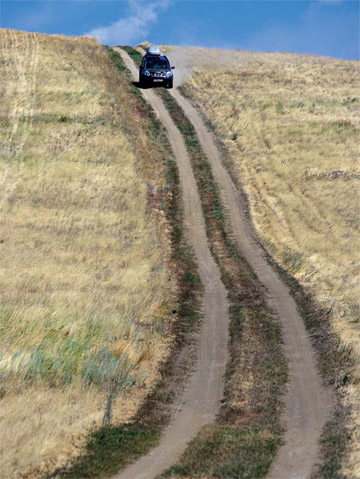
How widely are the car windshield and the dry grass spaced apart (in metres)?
2.38

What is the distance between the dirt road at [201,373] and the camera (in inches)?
427

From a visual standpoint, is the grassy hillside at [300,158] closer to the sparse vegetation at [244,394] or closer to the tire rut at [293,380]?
the tire rut at [293,380]

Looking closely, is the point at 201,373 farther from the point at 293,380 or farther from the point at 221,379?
the point at 293,380

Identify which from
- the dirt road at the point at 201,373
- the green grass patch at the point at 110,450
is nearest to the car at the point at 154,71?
the dirt road at the point at 201,373

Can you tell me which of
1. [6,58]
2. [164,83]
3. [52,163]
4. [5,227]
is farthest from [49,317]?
[6,58]

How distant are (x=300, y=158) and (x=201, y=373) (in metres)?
25.1

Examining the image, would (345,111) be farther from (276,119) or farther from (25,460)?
(25,460)

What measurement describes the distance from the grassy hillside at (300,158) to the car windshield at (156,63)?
11.0ft

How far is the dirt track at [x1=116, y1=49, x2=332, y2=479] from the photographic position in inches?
429

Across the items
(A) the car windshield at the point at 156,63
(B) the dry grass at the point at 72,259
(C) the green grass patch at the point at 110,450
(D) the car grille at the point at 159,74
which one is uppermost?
(A) the car windshield at the point at 156,63

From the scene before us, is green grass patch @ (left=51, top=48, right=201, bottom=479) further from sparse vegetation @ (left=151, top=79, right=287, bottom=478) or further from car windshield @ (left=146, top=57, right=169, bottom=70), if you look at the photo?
car windshield @ (left=146, top=57, right=169, bottom=70)

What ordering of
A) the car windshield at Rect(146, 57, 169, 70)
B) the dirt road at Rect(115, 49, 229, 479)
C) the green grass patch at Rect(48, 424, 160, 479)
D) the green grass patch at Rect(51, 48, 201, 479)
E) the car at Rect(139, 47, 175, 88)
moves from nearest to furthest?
the green grass patch at Rect(48, 424, 160, 479) → the green grass patch at Rect(51, 48, 201, 479) → the dirt road at Rect(115, 49, 229, 479) → the car at Rect(139, 47, 175, 88) → the car windshield at Rect(146, 57, 169, 70)

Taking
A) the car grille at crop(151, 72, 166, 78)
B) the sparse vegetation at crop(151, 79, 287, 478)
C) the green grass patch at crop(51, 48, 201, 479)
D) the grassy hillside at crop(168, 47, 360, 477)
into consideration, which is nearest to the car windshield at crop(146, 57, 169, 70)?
the car grille at crop(151, 72, 166, 78)

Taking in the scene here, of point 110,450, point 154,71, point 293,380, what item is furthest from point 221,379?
point 154,71
